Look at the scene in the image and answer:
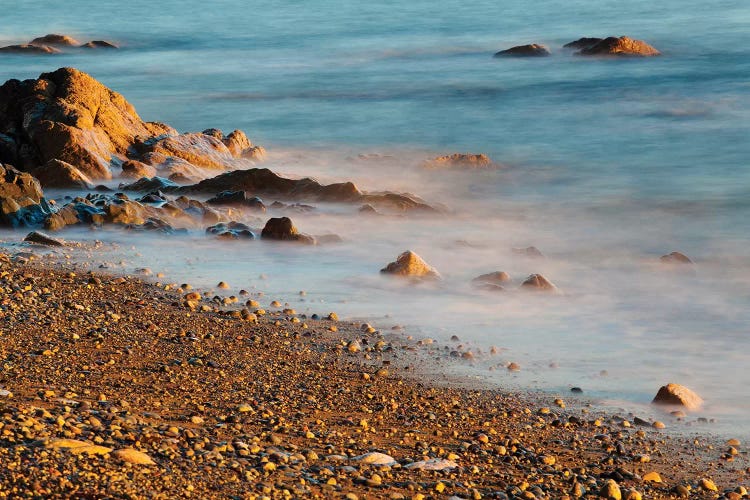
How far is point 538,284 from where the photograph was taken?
864cm

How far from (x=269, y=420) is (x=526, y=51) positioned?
22.8 metres

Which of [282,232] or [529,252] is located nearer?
[282,232]

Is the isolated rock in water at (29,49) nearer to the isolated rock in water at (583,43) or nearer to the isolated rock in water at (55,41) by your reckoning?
the isolated rock in water at (55,41)

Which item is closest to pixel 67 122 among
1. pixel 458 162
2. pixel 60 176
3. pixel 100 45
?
pixel 60 176

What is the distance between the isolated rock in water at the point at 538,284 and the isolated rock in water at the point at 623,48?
18.0 meters

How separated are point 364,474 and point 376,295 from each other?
12.8 ft

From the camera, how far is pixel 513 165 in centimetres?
1636

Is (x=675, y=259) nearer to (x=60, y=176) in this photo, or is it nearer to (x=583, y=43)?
(x=60, y=176)

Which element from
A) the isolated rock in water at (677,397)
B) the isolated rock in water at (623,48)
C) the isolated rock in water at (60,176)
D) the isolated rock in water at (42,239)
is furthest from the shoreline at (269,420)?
the isolated rock in water at (623,48)

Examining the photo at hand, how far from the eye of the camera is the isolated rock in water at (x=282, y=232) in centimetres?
987

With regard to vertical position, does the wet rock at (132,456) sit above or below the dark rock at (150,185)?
below

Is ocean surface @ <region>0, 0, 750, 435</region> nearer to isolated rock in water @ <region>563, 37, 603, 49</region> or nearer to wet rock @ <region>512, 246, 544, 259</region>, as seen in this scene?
wet rock @ <region>512, 246, 544, 259</region>

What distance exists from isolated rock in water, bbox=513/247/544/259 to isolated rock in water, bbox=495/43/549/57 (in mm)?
16991

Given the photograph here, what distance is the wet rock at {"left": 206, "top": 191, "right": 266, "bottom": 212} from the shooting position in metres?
11.3
